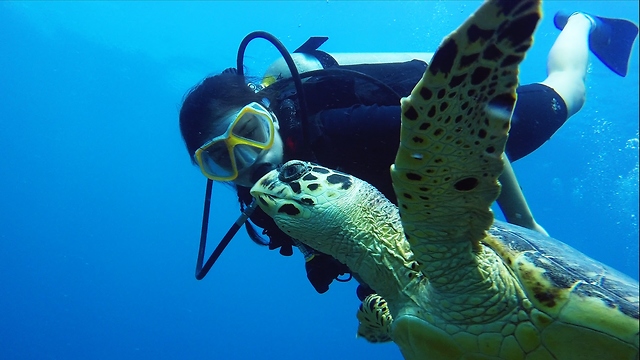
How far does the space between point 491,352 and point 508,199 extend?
48.7 inches

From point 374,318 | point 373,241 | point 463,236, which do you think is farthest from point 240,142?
point 463,236

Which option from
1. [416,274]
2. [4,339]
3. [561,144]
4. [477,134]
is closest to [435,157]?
[477,134]

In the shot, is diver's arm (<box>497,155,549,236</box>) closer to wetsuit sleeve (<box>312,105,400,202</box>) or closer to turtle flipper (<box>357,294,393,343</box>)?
wetsuit sleeve (<box>312,105,400,202</box>)

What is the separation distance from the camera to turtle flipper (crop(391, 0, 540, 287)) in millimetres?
863

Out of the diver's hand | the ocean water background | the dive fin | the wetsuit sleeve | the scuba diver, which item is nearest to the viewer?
the wetsuit sleeve

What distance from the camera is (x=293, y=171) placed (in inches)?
64.5

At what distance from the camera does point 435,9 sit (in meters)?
16.7

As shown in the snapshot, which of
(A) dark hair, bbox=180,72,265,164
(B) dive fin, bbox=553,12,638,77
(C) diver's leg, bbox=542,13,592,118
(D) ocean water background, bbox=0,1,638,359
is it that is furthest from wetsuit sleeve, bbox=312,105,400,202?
(D) ocean water background, bbox=0,1,638,359

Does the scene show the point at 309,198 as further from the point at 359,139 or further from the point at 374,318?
the point at 374,318

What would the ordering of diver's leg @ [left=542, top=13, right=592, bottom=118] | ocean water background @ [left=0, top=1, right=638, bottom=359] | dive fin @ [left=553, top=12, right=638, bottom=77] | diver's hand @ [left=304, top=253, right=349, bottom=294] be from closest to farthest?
diver's hand @ [left=304, top=253, right=349, bottom=294] → diver's leg @ [left=542, top=13, right=592, bottom=118] → dive fin @ [left=553, top=12, right=638, bottom=77] → ocean water background @ [left=0, top=1, right=638, bottom=359]

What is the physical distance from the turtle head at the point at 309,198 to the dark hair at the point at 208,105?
0.88 m

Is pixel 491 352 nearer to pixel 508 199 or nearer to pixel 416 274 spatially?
pixel 416 274

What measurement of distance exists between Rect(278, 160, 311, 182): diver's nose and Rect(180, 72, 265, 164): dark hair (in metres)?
0.89

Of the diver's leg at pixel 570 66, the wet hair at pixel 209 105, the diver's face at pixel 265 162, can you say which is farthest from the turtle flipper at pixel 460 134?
the diver's leg at pixel 570 66
